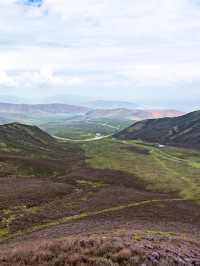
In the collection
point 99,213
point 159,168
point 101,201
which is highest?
point 159,168

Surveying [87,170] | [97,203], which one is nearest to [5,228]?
[97,203]

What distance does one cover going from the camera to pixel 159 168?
5866 inches

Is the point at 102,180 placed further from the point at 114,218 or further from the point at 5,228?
the point at 5,228

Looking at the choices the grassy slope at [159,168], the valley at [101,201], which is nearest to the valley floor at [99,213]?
the valley at [101,201]

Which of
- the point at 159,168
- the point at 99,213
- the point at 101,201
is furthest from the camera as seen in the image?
the point at 159,168

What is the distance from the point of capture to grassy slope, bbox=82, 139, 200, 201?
10834 centimetres

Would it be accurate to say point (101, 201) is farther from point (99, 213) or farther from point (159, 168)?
point (159, 168)

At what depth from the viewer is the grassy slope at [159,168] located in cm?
10834

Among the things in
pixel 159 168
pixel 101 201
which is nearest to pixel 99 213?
pixel 101 201

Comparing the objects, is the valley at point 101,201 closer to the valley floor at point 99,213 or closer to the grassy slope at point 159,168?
the valley floor at point 99,213

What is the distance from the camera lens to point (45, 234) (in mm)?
49094

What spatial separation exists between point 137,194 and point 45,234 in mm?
47471

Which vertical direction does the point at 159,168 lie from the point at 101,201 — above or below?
above

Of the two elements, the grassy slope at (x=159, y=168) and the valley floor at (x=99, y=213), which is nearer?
the valley floor at (x=99, y=213)
